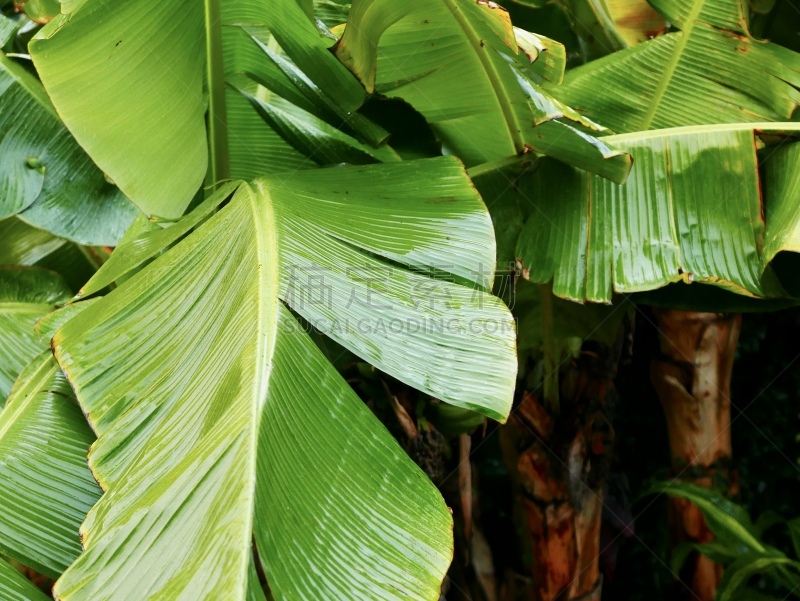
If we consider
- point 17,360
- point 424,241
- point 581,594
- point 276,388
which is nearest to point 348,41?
point 424,241

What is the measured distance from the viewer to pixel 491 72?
2.09 ft

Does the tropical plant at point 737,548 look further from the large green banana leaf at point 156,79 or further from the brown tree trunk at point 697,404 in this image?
the large green banana leaf at point 156,79

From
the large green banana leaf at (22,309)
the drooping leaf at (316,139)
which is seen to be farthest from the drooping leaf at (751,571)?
the large green banana leaf at (22,309)

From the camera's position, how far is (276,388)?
17.0 inches

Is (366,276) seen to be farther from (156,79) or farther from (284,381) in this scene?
(156,79)

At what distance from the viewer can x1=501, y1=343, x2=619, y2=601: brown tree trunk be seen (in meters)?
0.94

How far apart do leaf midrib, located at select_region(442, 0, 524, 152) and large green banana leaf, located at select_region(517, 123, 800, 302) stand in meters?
0.07

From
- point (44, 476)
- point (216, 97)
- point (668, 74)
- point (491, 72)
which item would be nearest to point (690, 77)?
point (668, 74)

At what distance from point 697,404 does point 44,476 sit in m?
1.04

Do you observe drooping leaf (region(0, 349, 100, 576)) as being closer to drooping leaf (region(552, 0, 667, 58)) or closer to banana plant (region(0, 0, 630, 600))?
banana plant (region(0, 0, 630, 600))

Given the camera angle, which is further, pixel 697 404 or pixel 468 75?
pixel 697 404

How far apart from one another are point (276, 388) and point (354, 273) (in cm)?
14

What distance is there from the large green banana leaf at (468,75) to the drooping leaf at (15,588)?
51 cm

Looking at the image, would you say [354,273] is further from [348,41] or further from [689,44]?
[689,44]
